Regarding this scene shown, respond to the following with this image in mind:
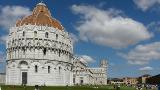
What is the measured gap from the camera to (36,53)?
84750 millimetres

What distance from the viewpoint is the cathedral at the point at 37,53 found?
278 ft

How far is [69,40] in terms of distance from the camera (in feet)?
311

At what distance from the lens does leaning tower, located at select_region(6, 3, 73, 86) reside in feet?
278

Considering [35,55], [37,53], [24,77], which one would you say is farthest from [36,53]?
[24,77]

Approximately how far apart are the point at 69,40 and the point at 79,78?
47405 millimetres

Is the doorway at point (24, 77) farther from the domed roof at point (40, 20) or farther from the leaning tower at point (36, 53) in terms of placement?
the domed roof at point (40, 20)

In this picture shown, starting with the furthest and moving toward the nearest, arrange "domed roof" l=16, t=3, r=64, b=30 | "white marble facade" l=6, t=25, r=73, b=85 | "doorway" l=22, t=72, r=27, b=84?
"domed roof" l=16, t=3, r=64, b=30 < "doorway" l=22, t=72, r=27, b=84 < "white marble facade" l=6, t=25, r=73, b=85

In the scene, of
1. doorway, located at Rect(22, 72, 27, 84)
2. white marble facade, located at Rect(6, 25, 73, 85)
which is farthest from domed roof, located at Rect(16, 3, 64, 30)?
doorway, located at Rect(22, 72, 27, 84)

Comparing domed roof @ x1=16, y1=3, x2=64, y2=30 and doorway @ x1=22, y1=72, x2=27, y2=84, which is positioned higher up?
domed roof @ x1=16, y1=3, x2=64, y2=30

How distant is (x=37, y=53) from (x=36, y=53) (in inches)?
10.8

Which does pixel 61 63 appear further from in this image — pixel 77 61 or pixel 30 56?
pixel 77 61

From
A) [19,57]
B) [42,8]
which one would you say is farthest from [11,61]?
[42,8]

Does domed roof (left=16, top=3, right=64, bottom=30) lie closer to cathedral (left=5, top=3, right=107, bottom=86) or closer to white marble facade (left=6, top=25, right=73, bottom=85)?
cathedral (left=5, top=3, right=107, bottom=86)

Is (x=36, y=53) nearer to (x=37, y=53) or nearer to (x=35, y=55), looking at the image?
(x=37, y=53)
